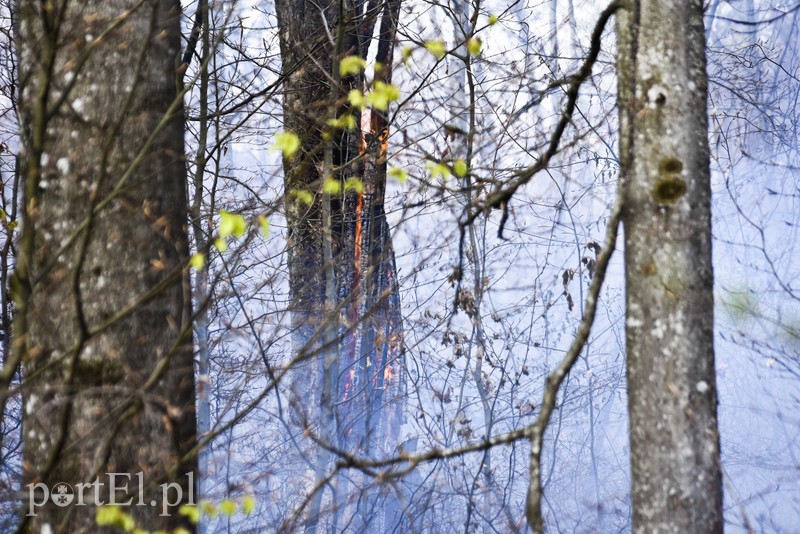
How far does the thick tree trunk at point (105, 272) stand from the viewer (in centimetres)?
241

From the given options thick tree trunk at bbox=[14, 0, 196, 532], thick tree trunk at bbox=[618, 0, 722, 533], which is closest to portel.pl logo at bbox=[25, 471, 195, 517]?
thick tree trunk at bbox=[14, 0, 196, 532]

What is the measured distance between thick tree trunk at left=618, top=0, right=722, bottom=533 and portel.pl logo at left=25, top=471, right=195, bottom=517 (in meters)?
1.51

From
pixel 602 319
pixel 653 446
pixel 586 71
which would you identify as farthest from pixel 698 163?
pixel 602 319

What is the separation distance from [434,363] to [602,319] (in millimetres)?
3261

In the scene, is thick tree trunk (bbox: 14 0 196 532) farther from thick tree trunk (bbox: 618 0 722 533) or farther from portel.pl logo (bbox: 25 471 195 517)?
thick tree trunk (bbox: 618 0 722 533)

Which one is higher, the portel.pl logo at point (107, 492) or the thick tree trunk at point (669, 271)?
the thick tree trunk at point (669, 271)

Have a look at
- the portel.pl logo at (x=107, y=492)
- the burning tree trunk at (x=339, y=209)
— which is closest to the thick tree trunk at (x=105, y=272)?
the portel.pl logo at (x=107, y=492)

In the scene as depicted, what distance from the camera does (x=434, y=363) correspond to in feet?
22.0

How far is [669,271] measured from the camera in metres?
2.39

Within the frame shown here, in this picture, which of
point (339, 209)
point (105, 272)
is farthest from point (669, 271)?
point (339, 209)

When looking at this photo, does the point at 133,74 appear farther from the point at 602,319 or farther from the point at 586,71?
the point at 602,319

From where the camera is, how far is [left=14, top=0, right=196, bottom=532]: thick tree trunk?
241 centimetres

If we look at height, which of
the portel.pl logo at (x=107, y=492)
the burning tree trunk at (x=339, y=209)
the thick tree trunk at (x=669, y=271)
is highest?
the burning tree trunk at (x=339, y=209)

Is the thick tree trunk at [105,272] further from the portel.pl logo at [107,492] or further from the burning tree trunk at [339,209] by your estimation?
the burning tree trunk at [339,209]
